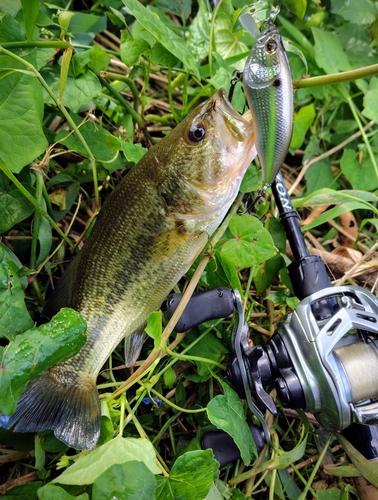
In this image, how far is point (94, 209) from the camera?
2.10 m

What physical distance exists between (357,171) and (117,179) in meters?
1.21

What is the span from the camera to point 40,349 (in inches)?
53.7

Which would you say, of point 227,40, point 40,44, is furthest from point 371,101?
point 40,44

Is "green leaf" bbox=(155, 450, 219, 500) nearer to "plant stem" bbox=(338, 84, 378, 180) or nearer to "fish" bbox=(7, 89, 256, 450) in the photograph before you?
"fish" bbox=(7, 89, 256, 450)

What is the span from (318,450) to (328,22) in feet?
7.27

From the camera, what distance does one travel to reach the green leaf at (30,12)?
5.17ft

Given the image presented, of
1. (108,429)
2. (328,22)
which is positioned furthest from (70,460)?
(328,22)

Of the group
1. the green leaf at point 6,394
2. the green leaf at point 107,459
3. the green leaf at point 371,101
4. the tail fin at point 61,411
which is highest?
the green leaf at point 371,101

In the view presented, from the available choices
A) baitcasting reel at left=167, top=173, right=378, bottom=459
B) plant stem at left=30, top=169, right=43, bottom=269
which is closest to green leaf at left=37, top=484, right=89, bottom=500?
baitcasting reel at left=167, top=173, right=378, bottom=459

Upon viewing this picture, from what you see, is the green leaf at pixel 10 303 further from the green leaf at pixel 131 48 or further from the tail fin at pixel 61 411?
the green leaf at pixel 131 48

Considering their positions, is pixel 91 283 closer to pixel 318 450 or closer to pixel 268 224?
pixel 268 224

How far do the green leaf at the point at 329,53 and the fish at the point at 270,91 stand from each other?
0.96 meters

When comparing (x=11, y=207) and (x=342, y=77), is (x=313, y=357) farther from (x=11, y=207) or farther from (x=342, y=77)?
(x=11, y=207)

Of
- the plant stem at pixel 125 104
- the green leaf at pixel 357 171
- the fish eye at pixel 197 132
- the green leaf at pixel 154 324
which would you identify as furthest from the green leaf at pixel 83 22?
the green leaf at pixel 154 324
